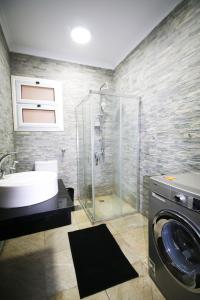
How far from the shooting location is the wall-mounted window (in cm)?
237

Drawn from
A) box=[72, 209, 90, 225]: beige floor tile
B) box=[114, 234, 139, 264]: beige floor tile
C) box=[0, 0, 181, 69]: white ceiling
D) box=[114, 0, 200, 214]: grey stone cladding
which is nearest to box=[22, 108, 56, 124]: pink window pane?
box=[0, 0, 181, 69]: white ceiling

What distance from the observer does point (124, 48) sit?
7.70 ft

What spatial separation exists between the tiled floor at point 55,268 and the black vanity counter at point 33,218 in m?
0.72

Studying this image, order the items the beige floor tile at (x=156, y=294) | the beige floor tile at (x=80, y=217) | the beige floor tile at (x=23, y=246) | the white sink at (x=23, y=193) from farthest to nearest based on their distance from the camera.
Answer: the beige floor tile at (x=80, y=217)
the beige floor tile at (x=23, y=246)
the beige floor tile at (x=156, y=294)
the white sink at (x=23, y=193)

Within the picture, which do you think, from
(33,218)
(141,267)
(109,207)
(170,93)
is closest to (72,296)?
(141,267)

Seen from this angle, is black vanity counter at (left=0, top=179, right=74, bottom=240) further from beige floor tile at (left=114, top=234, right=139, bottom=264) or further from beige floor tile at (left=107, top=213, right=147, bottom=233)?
beige floor tile at (left=107, top=213, right=147, bottom=233)

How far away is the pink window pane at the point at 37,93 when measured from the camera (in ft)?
7.94

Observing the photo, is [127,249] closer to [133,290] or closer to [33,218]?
[133,290]

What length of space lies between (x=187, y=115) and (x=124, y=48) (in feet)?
5.21

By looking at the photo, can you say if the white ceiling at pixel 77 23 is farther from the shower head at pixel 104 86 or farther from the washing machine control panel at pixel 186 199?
the washing machine control panel at pixel 186 199

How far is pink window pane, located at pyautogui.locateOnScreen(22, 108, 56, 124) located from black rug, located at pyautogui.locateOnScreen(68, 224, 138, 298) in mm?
1807

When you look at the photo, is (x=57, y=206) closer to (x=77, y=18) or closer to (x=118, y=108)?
(x=118, y=108)

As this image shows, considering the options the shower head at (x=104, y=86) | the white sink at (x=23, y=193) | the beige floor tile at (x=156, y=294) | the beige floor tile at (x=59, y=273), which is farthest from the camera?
the shower head at (x=104, y=86)

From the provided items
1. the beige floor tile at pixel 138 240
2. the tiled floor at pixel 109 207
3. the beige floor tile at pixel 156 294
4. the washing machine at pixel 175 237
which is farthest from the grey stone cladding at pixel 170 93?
the beige floor tile at pixel 156 294
